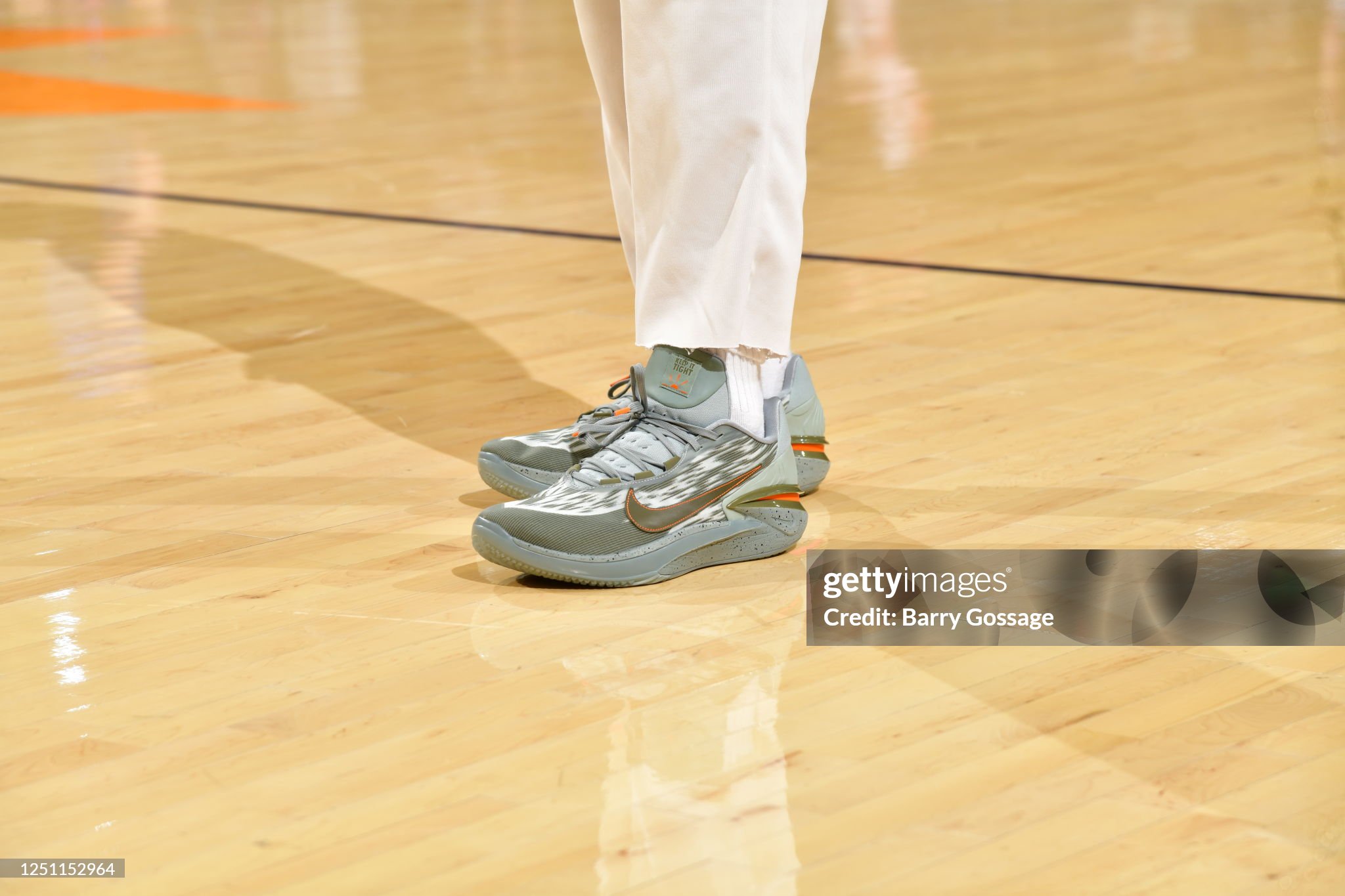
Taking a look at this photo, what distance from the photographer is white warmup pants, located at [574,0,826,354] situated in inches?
54.2

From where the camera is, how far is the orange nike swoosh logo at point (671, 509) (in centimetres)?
141

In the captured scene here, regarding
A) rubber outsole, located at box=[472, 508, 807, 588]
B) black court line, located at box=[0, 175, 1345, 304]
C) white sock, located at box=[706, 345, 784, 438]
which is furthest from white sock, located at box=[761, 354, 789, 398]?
black court line, located at box=[0, 175, 1345, 304]

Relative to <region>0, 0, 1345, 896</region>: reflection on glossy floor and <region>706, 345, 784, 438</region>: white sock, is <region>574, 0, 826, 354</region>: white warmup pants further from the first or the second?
<region>0, 0, 1345, 896</region>: reflection on glossy floor

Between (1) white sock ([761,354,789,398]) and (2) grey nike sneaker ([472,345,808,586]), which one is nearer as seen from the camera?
(2) grey nike sneaker ([472,345,808,586])

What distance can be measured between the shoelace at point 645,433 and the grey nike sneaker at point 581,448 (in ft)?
0.12

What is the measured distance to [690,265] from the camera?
4.66 ft

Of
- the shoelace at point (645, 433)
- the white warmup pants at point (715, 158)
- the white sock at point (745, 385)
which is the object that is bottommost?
the shoelace at point (645, 433)

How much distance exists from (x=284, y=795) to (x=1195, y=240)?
6.74 feet

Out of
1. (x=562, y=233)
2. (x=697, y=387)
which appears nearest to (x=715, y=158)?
(x=697, y=387)

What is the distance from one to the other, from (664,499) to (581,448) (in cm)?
20

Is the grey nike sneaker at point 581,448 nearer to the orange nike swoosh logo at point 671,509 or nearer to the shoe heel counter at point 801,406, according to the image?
the shoe heel counter at point 801,406

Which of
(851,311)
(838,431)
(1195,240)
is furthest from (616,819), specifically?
(1195,240)

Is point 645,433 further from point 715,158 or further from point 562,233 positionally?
point 562,233

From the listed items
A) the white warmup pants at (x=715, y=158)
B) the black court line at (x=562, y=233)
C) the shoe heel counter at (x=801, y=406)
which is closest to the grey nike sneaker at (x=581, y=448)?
the shoe heel counter at (x=801, y=406)
